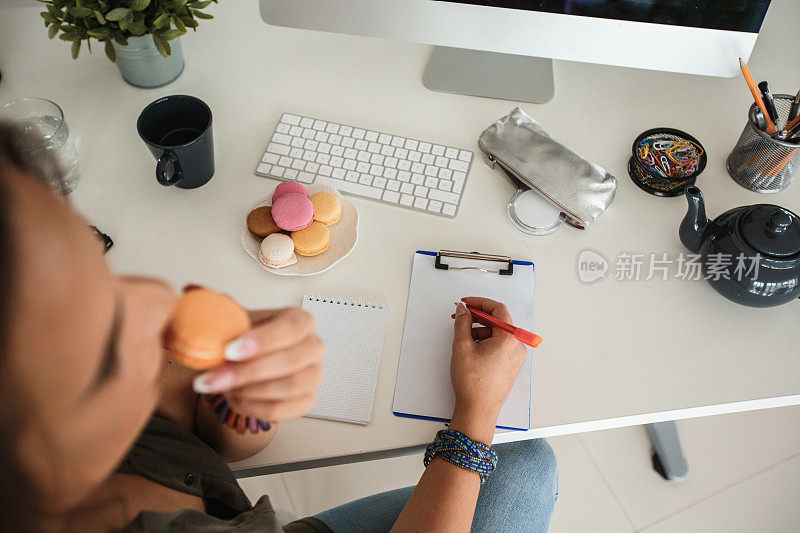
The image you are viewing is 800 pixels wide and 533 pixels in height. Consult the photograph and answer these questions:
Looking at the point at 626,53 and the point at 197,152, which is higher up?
the point at 626,53

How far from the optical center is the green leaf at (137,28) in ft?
2.91

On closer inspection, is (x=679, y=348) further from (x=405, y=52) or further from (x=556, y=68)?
(x=405, y=52)

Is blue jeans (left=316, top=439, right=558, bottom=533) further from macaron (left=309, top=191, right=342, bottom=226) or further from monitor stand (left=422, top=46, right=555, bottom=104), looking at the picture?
monitor stand (left=422, top=46, right=555, bottom=104)

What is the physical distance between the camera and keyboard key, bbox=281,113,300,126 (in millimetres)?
1006

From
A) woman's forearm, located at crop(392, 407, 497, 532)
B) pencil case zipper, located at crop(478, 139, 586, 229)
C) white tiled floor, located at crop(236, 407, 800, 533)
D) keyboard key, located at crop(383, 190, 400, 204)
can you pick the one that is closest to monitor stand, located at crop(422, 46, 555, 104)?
pencil case zipper, located at crop(478, 139, 586, 229)

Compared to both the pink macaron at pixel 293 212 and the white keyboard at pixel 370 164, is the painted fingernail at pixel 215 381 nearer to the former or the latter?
the pink macaron at pixel 293 212

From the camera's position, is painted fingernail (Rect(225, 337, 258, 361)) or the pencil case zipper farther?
the pencil case zipper

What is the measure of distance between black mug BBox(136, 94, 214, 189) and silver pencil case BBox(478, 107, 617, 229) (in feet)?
1.41

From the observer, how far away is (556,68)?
1113 millimetres

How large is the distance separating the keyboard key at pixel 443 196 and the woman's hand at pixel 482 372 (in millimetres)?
212

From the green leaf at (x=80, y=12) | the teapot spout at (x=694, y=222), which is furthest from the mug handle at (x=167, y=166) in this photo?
the teapot spout at (x=694, y=222)

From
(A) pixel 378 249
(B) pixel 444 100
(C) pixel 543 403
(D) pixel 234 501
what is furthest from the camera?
(B) pixel 444 100

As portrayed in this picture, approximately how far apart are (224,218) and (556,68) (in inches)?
26.0

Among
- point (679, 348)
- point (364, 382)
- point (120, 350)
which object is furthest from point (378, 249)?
point (120, 350)
